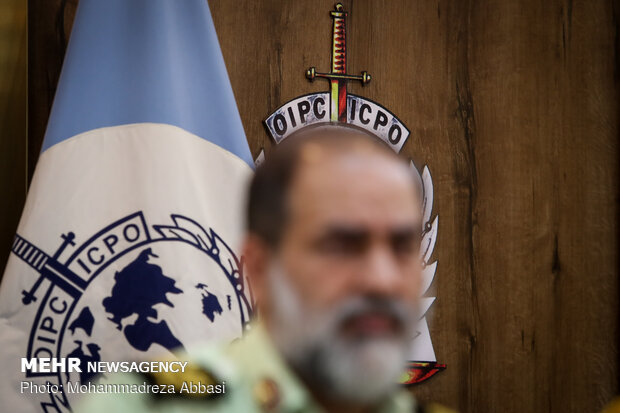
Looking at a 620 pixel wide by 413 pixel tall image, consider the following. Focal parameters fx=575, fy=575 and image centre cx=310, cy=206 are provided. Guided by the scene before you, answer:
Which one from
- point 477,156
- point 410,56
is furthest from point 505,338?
point 410,56

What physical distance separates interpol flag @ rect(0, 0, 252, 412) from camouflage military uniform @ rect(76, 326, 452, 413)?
0.76 meters

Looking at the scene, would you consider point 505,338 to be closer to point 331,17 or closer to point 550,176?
point 550,176

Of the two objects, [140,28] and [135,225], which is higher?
[140,28]

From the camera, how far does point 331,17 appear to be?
186cm

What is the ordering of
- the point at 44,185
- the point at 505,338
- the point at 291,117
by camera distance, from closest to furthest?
1. the point at 44,185
2. the point at 291,117
3. the point at 505,338

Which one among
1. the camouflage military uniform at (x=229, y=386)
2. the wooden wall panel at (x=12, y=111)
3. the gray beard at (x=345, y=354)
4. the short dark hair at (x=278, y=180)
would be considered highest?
the wooden wall panel at (x=12, y=111)

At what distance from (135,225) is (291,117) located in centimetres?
61

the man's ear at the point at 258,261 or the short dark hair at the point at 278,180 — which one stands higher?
the short dark hair at the point at 278,180

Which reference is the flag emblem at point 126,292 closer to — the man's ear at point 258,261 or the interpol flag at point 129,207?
the interpol flag at point 129,207

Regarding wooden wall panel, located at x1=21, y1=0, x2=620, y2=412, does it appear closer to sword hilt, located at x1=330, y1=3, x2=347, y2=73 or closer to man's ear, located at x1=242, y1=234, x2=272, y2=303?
sword hilt, located at x1=330, y1=3, x2=347, y2=73

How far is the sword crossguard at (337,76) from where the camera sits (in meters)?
1.83

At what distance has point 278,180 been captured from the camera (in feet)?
1.63

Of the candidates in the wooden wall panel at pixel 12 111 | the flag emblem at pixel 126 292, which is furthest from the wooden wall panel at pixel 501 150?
the wooden wall panel at pixel 12 111

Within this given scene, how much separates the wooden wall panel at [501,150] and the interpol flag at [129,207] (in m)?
0.26
